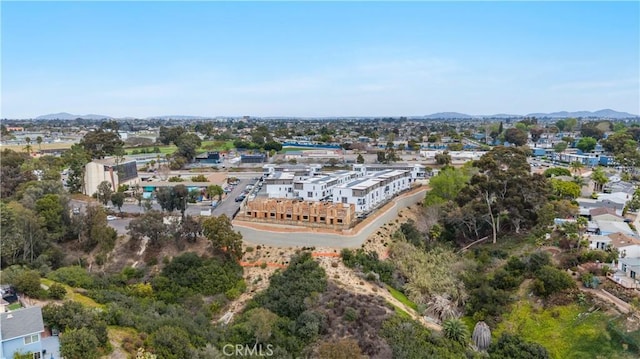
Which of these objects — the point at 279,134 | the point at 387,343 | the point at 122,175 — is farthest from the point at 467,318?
the point at 279,134

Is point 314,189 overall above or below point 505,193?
below

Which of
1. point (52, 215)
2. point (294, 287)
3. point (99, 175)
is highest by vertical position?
point (99, 175)

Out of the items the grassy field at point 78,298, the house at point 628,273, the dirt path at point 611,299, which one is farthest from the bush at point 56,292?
the house at point 628,273

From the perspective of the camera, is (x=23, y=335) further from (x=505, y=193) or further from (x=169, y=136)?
(x=169, y=136)

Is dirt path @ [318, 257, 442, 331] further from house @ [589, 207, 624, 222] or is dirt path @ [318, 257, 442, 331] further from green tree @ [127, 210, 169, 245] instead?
house @ [589, 207, 624, 222]

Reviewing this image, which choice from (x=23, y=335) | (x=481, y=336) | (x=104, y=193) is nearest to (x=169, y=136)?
(x=104, y=193)

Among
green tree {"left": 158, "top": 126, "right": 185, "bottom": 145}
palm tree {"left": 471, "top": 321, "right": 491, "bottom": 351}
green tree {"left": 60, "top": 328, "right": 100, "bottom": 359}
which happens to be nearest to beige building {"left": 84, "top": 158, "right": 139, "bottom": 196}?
green tree {"left": 60, "top": 328, "right": 100, "bottom": 359}
